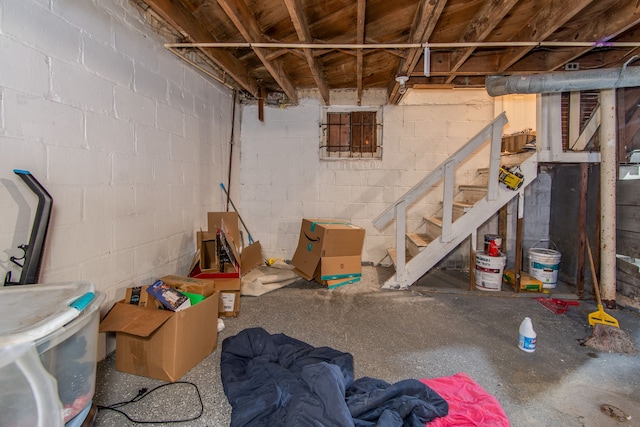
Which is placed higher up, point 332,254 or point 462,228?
point 462,228

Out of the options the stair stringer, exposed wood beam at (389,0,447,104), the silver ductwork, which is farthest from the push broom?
exposed wood beam at (389,0,447,104)

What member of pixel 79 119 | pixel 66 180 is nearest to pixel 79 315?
pixel 66 180

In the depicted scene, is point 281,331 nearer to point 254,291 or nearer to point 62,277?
point 254,291

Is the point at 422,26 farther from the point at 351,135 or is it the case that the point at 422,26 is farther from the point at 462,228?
the point at 351,135

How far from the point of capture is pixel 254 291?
285 centimetres

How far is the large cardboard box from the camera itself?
3.06m

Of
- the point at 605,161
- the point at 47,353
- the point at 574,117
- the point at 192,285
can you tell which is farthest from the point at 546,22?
the point at 47,353

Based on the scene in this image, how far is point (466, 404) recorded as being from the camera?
4.65 feet

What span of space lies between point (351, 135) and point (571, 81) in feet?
7.06

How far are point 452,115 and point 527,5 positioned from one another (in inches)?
63.6

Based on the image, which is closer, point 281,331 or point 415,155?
point 281,331

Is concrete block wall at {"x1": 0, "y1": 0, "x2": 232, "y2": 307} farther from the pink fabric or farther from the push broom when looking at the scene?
the push broom

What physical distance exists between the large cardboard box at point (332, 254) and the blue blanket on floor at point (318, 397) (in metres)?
1.39

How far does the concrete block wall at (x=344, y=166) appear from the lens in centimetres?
369
